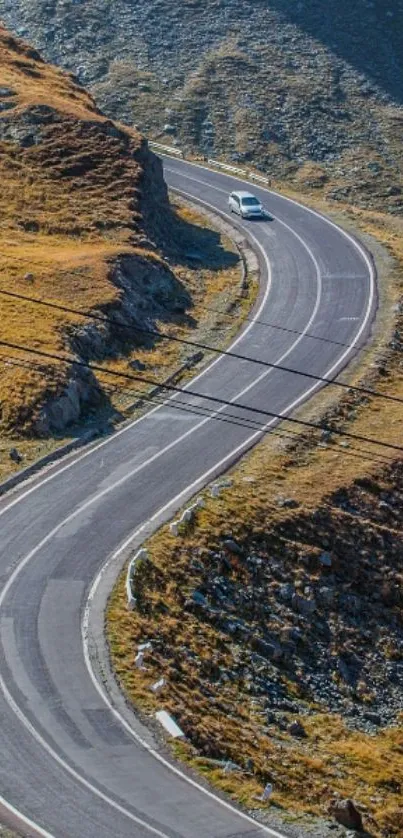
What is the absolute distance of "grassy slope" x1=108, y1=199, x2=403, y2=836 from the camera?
31.3m

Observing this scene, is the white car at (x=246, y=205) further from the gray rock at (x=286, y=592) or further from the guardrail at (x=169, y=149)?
the gray rock at (x=286, y=592)

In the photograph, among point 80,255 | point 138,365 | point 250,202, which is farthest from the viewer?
point 250,202

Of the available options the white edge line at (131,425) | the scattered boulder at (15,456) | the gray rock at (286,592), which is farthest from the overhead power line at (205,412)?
the gray rock at (286,592)

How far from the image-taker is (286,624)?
1523 inches

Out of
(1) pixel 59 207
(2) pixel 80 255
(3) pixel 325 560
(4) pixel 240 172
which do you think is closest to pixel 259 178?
(4) pixel 240 172

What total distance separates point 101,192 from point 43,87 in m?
14.4

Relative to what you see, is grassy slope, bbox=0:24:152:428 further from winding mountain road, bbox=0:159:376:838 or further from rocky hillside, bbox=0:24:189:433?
winding mountain road, bbox=0:159:376:838

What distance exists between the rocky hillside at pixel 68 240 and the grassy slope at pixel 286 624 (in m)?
8.29

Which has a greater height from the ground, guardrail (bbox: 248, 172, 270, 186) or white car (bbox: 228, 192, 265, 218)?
guardrail (bbox: 248, 172, 270, 186)

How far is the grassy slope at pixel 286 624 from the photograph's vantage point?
1232 inches

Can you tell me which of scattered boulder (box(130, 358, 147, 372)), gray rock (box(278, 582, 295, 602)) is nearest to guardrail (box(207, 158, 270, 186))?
scattered boulder (box(130, 358, 147, 372))

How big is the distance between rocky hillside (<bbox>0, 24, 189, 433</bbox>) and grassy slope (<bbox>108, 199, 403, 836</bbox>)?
829 cm

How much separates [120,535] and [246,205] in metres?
40.8

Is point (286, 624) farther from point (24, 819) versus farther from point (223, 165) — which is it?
point (223, 165)
